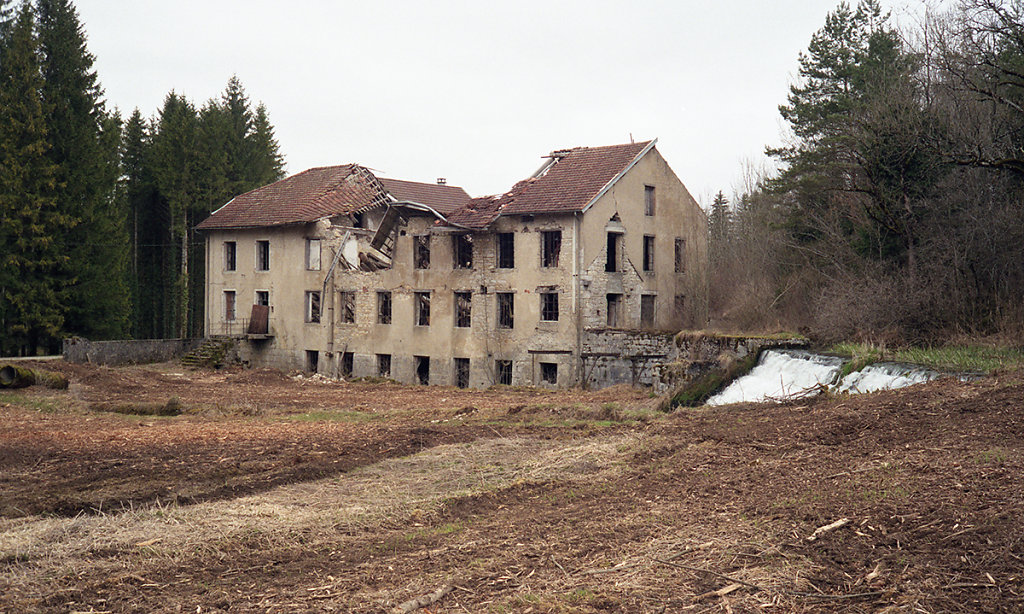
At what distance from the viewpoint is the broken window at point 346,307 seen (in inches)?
1420

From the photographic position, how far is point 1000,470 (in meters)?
8.12

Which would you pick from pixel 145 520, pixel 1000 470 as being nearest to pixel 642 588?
pixel 1000 470

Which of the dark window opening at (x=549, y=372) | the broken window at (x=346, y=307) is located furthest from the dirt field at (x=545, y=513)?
the broken window at (x=346, y=307)

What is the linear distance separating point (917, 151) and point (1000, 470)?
17854mm

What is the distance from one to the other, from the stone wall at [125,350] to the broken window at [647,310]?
70.8 feet

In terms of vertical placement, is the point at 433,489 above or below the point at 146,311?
below

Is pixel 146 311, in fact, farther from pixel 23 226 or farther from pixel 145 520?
pixel 145 520

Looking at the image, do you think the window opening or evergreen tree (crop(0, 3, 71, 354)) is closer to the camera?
the window opening

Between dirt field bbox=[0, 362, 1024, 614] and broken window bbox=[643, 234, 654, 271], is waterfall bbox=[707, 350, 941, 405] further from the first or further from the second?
broken window bbox=[643, 234, 654, 271]

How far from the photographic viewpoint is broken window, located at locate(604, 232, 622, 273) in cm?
3142

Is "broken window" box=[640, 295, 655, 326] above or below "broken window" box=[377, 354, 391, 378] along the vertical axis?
above

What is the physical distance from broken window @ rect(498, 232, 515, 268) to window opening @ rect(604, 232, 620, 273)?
3.77 metres

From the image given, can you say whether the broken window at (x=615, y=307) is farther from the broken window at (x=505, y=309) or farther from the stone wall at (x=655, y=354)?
the broken window at (x=505, y=309)

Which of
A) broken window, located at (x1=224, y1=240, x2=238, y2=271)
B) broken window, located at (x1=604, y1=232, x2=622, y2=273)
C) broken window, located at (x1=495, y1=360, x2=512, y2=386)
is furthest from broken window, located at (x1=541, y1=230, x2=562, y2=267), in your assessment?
broken window, located at (x1=224, y1=240, x2=238, y2=271)
